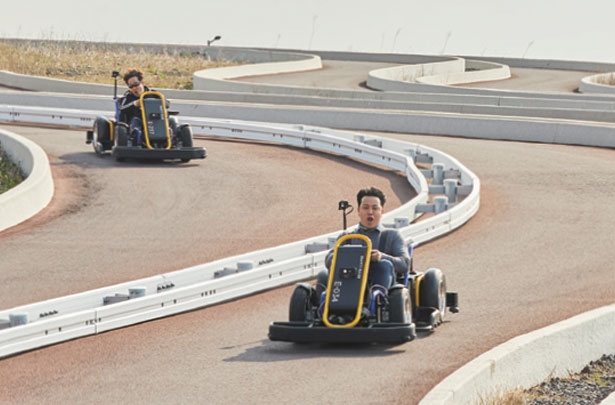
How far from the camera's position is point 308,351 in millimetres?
8961

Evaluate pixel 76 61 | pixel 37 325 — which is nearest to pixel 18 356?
pixel 37 325

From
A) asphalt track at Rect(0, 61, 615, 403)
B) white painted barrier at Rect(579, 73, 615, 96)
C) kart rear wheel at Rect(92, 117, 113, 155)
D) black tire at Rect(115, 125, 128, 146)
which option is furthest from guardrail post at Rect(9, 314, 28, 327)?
white painted barrier at Rect(579, 73, 615, 96)

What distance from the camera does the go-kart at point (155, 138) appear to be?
65.8 feet

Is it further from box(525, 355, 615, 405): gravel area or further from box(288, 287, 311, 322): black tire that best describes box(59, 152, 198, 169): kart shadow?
box(525, 355, 615, 405): gravel area

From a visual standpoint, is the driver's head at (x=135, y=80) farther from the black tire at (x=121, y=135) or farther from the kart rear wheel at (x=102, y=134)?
the kart rear wheel at (x=102, y=134)

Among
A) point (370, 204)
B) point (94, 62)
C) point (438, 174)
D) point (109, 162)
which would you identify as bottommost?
point (94, 62)

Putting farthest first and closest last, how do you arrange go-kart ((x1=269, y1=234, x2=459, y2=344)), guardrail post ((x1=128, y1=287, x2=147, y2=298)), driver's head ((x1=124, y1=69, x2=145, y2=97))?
driver's head ((x1=124, y1=69, x2=145, y2=97)) < guardrail post ((x1=128, y1=287, x2=147, y2=298)) < go-kart ((x1=269, y1=234, x2=459, y2=344))

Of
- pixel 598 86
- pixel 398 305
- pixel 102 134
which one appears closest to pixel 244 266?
pixel 398 305

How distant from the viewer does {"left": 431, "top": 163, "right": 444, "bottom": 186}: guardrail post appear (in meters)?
19.0

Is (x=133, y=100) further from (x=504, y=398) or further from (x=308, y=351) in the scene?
(x=504, y=398)

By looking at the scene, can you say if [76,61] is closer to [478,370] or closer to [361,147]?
[361,147]

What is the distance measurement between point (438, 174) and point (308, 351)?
10434 mm

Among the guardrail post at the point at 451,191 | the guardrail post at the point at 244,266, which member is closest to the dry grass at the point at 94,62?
the guardrail post at the point at 451,191

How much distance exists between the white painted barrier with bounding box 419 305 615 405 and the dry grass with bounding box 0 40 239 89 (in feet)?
117
